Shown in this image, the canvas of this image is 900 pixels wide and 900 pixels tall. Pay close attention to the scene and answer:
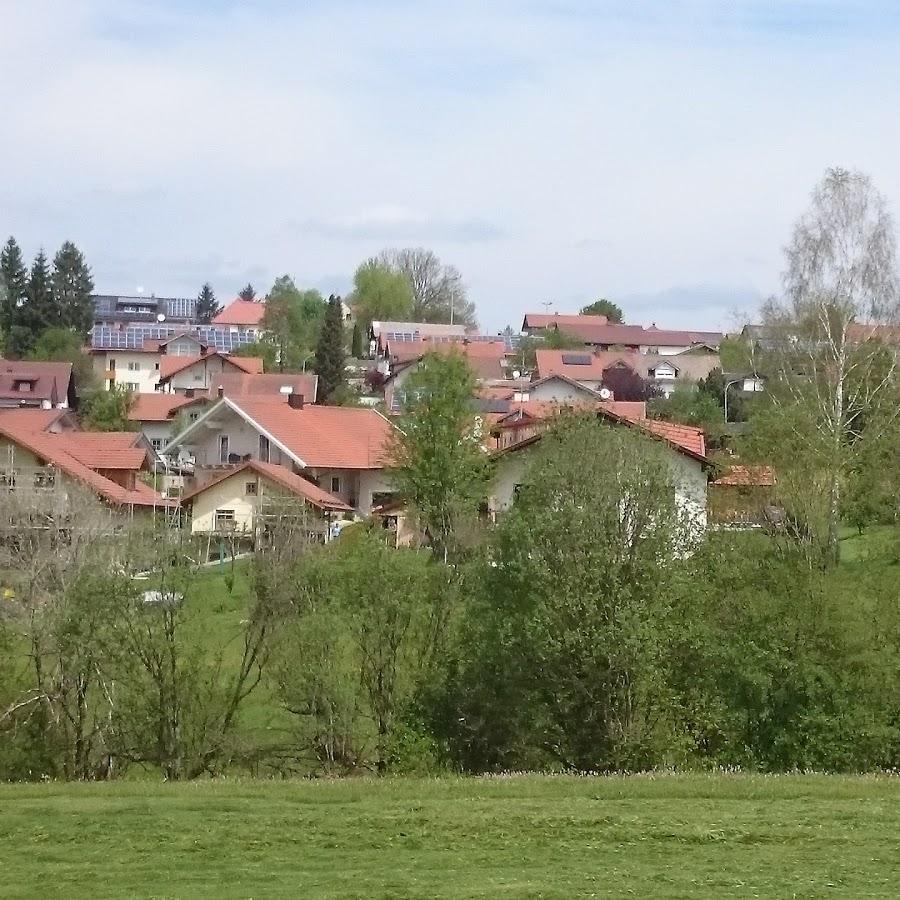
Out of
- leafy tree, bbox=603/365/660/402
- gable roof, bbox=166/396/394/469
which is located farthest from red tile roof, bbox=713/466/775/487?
leafy tree, bbox=603/365/660/402

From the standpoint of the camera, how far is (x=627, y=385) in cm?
9638

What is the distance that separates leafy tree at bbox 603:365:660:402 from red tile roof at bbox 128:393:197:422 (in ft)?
93.6

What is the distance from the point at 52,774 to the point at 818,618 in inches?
474

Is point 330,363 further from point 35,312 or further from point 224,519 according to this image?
point 224,519

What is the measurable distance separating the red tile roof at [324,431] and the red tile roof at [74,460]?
17.9 ft

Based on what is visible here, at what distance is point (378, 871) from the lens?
13523mm

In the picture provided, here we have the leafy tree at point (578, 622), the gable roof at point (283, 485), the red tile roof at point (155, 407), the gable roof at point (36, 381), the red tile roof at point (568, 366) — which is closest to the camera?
the leafy tree at point (578, 622)

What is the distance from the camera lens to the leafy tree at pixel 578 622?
21250 mm

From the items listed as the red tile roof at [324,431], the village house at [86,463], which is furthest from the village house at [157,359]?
the village house at [86,463]

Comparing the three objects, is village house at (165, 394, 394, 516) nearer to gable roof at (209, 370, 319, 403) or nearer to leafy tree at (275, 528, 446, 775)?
gable roof at (209, 370, 319, 403)

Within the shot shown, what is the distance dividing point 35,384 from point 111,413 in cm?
1114

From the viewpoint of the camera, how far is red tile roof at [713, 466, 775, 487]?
3462 centimetres

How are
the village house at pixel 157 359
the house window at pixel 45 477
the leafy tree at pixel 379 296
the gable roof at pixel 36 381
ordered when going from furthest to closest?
the leafy tree at pixel 379 296
the village house at pixel 157 359
the gable roof at pixel 36 381
the house window at pixel 45 477

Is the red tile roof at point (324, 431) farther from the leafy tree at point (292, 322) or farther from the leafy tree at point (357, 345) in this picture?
the leafy tree at point (357, 345)
